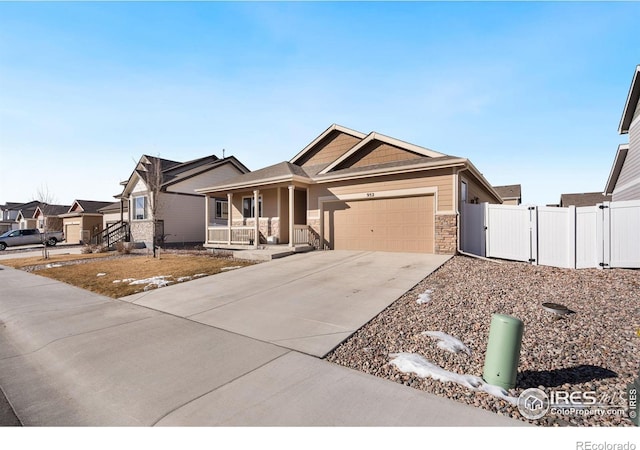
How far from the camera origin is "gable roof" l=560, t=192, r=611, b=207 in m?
33.5

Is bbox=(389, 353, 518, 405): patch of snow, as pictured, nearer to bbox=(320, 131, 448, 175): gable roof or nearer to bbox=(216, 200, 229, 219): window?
bbox=(320, 131, 448, 175): gable roof

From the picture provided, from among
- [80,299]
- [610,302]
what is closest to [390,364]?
[610,302]

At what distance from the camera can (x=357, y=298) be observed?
255 inches

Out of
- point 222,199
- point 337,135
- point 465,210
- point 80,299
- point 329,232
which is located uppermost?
point 337,135

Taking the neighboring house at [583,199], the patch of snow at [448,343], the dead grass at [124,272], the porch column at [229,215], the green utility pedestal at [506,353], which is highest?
the neighboring house at [583,199]

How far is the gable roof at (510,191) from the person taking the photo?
121ft

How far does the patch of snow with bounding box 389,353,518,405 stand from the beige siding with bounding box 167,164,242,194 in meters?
21.8

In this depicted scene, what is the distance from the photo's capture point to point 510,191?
3825 cm

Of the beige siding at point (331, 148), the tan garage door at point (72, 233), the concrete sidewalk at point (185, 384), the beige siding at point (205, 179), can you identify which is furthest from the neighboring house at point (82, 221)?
the concrete sidewalk at point (185, 384)

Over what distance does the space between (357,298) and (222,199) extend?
722 inches

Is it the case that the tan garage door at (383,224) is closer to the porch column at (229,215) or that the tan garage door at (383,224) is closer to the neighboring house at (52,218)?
the porch column at (229,215)

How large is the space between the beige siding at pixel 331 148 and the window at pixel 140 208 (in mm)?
13230

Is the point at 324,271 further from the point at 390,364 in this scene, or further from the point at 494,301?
the point at 390,364

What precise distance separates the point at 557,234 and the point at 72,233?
41.9 meters
